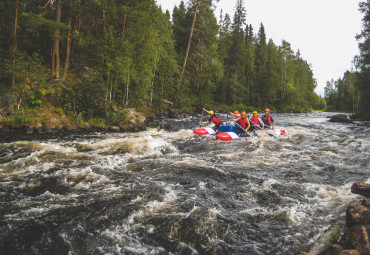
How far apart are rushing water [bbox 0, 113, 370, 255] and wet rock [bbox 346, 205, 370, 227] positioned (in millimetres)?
606

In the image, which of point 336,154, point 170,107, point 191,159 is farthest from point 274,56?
point 191,159

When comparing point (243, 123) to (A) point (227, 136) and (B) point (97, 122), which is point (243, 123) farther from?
(B) point (97, 122)

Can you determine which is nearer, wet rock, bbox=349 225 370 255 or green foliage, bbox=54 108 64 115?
wet rock, bbox=349 225 370 255

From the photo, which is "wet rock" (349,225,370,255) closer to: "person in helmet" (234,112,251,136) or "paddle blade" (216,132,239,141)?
"paddle blade" (216,132,239,141)

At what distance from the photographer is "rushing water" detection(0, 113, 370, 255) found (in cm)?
349

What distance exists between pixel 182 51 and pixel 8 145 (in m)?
21.6

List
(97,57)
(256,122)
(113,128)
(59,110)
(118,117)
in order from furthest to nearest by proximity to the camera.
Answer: (97,57), (118,117), (256,122), (113,128), (59,110)

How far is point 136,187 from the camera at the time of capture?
214 inches

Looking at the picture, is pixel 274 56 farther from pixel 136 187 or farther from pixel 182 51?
pixel 136 187

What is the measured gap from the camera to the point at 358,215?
127 inches

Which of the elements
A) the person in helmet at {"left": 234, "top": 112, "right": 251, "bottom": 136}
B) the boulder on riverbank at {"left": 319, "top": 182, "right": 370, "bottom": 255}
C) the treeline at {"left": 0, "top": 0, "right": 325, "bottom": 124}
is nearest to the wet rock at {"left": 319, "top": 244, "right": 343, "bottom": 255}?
the boulder on riverbank at {"left": 319, "top": 182, "right": 370, "bottom": 255}

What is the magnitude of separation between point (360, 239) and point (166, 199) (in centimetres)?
325

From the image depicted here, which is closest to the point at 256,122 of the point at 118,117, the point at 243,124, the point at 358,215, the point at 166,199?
the point at 243,124

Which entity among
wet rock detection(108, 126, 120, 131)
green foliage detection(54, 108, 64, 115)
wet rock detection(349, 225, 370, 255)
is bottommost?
wet rock detection(349, 225, 370, 255)
